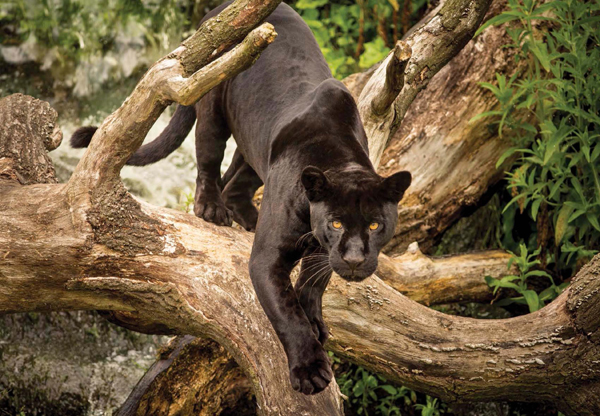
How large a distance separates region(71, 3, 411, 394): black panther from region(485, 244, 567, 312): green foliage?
1.66 metres

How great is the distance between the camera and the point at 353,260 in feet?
8.49

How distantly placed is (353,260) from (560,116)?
273 cm

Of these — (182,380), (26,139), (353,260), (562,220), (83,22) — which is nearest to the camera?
(353,260)

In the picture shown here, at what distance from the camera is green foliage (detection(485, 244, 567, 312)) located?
4.24 meters

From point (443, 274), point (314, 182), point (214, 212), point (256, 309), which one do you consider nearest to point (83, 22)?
point (214, 212)

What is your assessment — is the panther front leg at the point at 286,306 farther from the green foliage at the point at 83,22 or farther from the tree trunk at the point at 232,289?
the green foliage at the point at 83,22

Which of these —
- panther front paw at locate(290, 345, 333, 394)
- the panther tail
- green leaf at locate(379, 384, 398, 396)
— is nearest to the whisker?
panther front paw at locate(290, 345, 333, 394)

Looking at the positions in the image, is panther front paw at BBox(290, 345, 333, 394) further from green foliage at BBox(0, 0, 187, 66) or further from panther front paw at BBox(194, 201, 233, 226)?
green foliage at BBox(0, 0, 187, 66)

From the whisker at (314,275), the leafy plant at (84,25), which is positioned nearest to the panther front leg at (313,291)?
the whisker at (314,275)

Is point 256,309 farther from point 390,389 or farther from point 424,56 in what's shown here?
point 390,389

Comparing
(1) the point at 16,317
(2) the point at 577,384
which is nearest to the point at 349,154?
(2) the point at 577,384

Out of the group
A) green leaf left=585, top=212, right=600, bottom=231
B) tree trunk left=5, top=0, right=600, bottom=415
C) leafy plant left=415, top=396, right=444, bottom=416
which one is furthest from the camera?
leafy plant left=415, top=396, right=444, bottom=416

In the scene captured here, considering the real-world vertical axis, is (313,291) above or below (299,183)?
below

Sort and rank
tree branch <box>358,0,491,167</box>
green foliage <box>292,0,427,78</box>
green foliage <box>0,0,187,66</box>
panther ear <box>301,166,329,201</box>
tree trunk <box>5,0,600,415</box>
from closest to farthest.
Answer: panther ear <box>301,166,329,201</box>, tree trunk <box>5,0,600,415</box>, tree branch <box>358,0,491,167</box>, green foliage <box>0,0,187,66</box>, green foliage <box>292,0,427,78</box>
